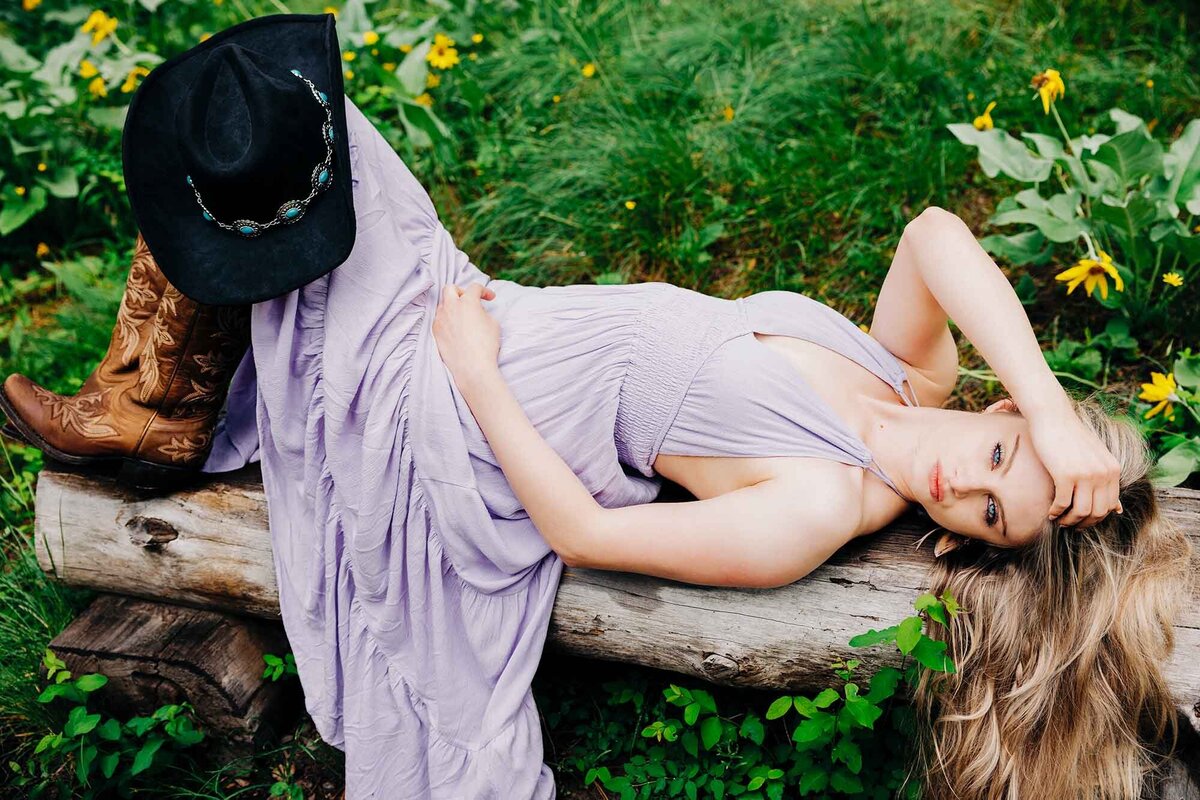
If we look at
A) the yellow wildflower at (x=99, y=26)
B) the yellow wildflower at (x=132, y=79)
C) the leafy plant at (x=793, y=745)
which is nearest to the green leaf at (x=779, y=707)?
the leafy plant at (x=793, y=745)

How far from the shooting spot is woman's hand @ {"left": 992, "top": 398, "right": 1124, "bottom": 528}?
6.41 feet

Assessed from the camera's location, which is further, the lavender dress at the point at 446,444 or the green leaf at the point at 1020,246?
the green leaf at the point at 1020,246

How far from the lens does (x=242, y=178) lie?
6.73ft

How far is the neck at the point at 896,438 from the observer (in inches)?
88.4

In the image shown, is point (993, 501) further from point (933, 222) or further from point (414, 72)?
point (414, 72)

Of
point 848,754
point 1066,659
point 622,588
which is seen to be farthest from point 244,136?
point 1066,659

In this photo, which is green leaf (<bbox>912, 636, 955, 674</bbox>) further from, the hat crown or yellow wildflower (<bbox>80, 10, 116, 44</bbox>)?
yellow wildflower (<bbox>80, 10, 116, 44</bbox>)

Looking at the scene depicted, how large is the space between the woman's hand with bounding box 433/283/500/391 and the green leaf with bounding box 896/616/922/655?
1.08 m

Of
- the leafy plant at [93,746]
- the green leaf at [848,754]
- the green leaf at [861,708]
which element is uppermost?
the green leaf at [861,708]

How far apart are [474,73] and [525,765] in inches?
127

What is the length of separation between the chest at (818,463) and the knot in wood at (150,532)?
1364 mm

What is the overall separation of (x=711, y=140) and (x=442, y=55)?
1.23 meters

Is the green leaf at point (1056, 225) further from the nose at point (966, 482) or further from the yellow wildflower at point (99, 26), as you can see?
→ the yellow wildflower at point (99, 26)

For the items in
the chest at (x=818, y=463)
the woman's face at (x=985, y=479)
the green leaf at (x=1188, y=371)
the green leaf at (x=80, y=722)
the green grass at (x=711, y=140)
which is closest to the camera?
the woman's face at (x=985, y=479)
